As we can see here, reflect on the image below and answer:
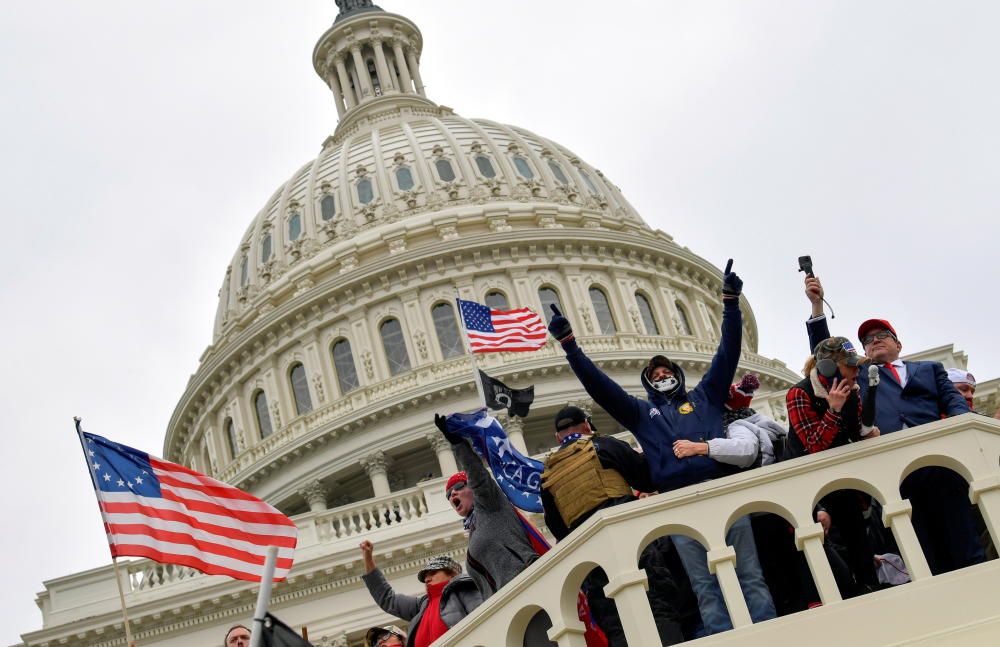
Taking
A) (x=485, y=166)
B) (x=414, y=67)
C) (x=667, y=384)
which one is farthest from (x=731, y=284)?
(x=414, y=67)

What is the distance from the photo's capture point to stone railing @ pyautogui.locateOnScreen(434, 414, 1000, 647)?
6883mm

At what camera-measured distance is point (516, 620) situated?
7.65 m

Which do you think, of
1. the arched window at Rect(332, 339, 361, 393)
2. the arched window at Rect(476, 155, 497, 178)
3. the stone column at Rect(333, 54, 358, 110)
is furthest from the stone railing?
the stone column at Rect(333, 54, 358, 110)

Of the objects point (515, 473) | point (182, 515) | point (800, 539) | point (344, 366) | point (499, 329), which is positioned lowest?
point (800, 539)

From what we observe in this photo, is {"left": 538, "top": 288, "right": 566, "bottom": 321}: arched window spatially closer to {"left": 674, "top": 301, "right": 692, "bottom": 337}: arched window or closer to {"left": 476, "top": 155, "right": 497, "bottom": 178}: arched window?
{"left": 674, "top": 301, "right": 692, "bottom": 337}: arched window

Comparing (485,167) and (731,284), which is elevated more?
(485,167)

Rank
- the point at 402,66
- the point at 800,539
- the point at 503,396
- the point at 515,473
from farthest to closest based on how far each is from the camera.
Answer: the point at 402,66 → the point at 503,396 → the point at 515,473 → the point at 800,539

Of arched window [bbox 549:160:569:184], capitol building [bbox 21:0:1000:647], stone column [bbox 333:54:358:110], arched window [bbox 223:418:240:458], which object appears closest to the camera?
capitol building [bbox 21:0:1000:647]

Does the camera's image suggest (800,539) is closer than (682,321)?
Yes

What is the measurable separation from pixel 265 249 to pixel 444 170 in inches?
322

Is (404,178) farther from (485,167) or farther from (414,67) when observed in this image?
(414,67)

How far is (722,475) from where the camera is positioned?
816 centimetres

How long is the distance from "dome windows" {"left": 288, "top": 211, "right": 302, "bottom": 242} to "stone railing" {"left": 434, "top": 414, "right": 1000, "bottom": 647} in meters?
50.7

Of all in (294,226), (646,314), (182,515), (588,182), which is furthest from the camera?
(588,182)
